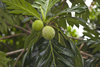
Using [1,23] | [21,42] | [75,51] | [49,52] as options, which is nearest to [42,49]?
[49,52]

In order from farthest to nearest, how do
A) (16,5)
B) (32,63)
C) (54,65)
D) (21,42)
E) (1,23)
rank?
1. (21,42)
2. (1,23)
3. (32,63)
4. (54,65)
5. (16,5)

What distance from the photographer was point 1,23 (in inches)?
55.7

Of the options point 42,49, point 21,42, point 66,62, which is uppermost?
point 42,49

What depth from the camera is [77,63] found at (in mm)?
1197

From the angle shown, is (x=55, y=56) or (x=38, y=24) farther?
(x=55, y=56)

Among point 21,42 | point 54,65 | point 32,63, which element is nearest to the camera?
point 54,65

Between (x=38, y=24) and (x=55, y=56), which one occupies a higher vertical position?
(x=38, y=24)

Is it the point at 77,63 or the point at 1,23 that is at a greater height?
the point at 1,23

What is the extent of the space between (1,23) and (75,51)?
0.86 meters

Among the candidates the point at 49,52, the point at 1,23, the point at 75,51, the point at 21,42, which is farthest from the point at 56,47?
the point at 21,42

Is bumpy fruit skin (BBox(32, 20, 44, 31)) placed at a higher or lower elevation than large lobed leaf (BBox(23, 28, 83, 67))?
higher

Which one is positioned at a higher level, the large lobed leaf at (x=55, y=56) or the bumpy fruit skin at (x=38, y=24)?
the bumpy fruit skin at (x=38, y=24)

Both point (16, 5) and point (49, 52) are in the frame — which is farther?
point (49, 52)

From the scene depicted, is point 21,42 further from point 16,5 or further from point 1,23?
point 16,5
